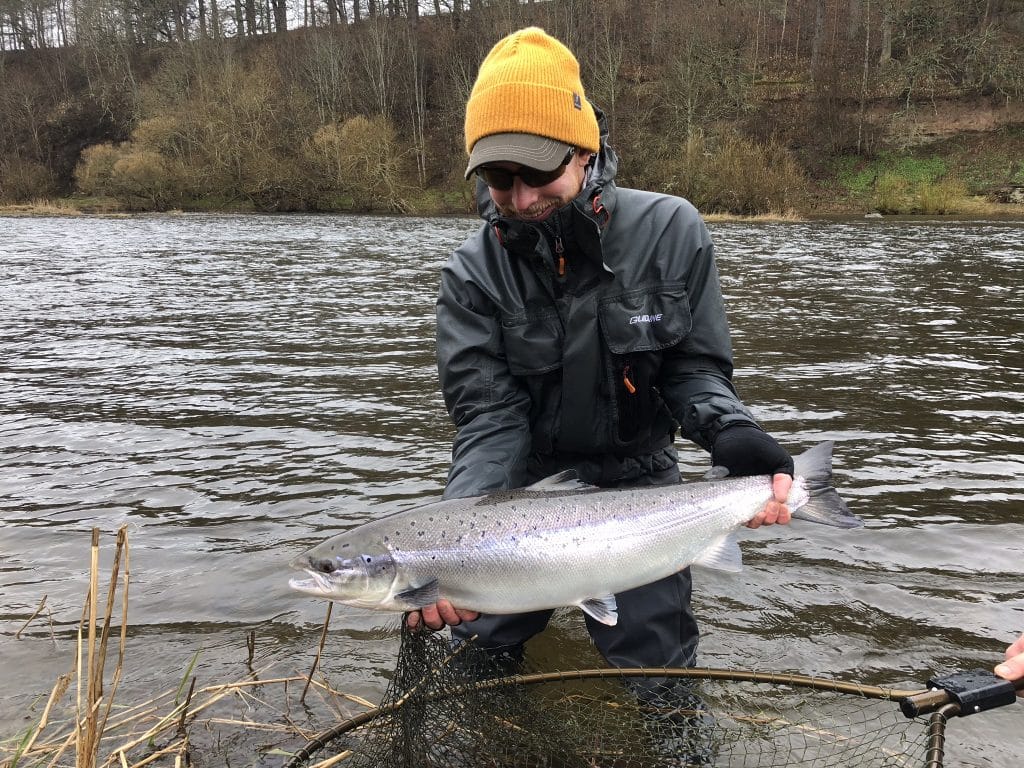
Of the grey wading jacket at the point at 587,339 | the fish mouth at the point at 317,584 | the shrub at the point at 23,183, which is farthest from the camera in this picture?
the shrub at the point at 23,183

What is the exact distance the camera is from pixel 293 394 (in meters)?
8.26

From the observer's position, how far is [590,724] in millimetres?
2896

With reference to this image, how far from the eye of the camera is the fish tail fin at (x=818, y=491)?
2.76m

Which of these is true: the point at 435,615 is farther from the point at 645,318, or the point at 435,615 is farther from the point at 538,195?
the point at 538,195

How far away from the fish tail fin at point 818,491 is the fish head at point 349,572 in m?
1.46

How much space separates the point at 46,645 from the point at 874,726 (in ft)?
12.4

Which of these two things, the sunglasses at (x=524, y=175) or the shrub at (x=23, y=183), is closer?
the sunglasses at (x=524, y=175)

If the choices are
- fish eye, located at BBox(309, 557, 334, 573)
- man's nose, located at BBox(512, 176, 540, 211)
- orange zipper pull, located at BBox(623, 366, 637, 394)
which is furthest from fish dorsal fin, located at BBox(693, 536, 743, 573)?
man's nose, located at BBox(512, 176, 540, 211)

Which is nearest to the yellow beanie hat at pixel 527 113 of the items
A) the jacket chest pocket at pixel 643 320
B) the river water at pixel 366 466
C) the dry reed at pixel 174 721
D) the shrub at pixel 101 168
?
the jacket chest pocket at pixel 643 320

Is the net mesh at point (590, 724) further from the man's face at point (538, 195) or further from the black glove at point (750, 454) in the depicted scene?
the man's face at point (538, 195)

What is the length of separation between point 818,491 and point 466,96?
5045 centimetres

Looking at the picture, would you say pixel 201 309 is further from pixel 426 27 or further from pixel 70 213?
pixel 426 27

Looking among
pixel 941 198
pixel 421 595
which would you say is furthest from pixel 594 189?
pixel 941 198

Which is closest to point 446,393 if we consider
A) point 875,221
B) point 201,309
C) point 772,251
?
point 201,309
